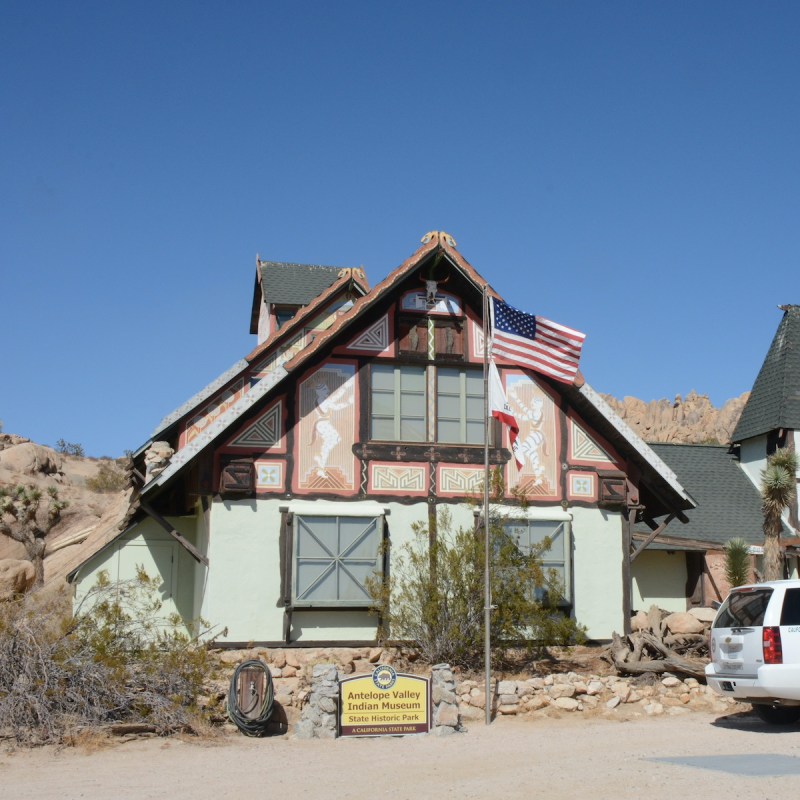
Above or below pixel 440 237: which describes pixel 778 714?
below

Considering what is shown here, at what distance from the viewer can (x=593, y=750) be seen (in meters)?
11.6

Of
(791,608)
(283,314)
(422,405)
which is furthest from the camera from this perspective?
(283,314)

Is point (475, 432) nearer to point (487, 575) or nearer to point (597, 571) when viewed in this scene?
point (597, 571)

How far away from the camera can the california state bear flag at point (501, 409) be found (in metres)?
15.9

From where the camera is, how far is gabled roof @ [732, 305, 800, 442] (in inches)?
1114

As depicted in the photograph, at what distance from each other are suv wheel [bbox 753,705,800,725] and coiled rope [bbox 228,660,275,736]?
6153 millimetres

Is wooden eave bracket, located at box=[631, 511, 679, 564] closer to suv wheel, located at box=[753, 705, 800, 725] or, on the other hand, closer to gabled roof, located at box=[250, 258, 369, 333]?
suv wheel, located at box=[753, 705, 800, 725]

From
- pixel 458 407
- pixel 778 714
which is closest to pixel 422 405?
pixel 458 407

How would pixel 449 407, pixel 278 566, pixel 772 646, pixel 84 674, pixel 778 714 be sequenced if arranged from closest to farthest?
1. pixel 772 646
2. pixel 84 674
3. pixel 778 714
4. pixel 278 566
5. pixel 449 407

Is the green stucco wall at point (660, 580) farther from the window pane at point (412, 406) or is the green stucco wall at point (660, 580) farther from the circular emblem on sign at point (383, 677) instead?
the circular emblem on sign at point (383, 677)

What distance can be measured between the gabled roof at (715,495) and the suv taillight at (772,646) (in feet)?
35.4

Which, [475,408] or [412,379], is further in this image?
[475,408]

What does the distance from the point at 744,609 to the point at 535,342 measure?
537 cm

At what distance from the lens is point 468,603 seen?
15.3m
